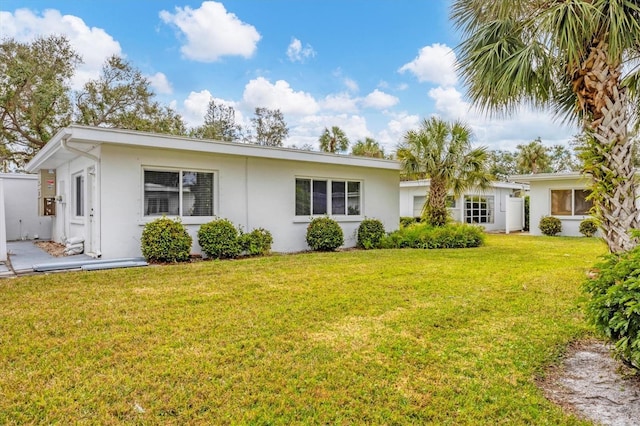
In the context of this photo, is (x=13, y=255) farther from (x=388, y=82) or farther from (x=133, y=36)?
(x=388, y=82)

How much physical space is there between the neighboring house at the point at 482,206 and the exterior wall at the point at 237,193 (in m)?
7.75

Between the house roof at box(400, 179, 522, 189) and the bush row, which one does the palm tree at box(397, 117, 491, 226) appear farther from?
the house roof at box(400, 179, 522, 189)

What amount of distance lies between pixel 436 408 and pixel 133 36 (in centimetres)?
2008

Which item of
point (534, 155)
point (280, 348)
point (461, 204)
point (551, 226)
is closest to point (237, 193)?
point (280, 348)

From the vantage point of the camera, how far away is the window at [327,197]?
1174 centimetres

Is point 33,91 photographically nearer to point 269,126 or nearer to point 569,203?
point 269,126

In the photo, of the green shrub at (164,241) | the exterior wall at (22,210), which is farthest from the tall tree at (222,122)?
the green shrub at (164,241)

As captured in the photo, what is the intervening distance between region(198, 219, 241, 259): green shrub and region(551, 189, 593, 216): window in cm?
1524

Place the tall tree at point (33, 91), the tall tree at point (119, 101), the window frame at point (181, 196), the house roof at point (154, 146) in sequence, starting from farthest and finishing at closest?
the tall tree at point (119, 101) < the tall tree at point (33, 91) < the window frame at point (181, 196) < the house roof at point (154, 146)

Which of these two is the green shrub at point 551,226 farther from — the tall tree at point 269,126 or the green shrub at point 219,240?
the tall tree at point 269,126

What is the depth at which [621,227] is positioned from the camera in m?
4.15

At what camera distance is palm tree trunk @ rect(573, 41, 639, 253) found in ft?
13.6

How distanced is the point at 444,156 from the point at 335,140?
44.7 feet

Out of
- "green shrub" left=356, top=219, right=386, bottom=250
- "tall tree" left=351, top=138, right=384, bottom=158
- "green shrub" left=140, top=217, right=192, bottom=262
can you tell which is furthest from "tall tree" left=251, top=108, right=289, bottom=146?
"green shrub" left=140, top=217, right=192, bottom=262
